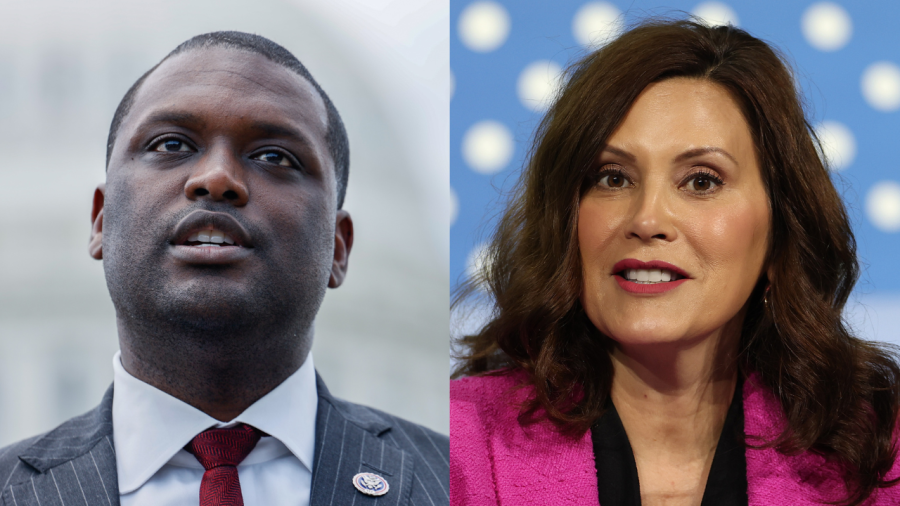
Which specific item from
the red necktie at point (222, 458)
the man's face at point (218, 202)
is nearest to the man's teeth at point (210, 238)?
the man's face at point (218, 202)

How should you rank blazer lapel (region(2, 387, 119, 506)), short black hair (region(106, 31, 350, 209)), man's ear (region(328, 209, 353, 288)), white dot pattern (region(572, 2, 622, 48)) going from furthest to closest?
white dot pattern (region(572, 2, 622, 48)) < man's ear (region(328, 209, 353, 288)) < short black hair (region(106, 31, 350, 209)) < blazer lapel (region(2, 387, 119, 506))

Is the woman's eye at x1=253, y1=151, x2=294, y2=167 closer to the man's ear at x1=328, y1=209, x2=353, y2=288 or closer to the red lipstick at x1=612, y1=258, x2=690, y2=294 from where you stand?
the man's ear at x1=328, y1=209, x2=353, y2=288

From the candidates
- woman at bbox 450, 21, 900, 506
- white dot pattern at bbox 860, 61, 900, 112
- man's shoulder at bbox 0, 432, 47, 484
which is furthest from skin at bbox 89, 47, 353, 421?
white dot pattern at bbox 860, 61, 900, 112

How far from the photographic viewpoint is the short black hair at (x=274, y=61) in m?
2.06

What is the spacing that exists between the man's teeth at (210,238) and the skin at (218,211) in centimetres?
4

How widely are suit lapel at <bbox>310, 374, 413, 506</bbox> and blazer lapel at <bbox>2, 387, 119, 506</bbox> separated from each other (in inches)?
18.2

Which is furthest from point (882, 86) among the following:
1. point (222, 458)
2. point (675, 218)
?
point (222, 458)

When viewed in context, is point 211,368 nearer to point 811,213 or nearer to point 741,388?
point 741,388

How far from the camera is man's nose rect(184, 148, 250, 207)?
1.81 m

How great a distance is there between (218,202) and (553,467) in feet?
3.49

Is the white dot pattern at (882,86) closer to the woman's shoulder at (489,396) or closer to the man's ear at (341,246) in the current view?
the woman's shoulder at (489,396)

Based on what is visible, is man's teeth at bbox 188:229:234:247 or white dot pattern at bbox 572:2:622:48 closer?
man's teeth at bbox 188:229:234:247

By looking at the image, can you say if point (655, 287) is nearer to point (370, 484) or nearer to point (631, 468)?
point (631, 468)

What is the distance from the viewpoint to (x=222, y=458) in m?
1.80
